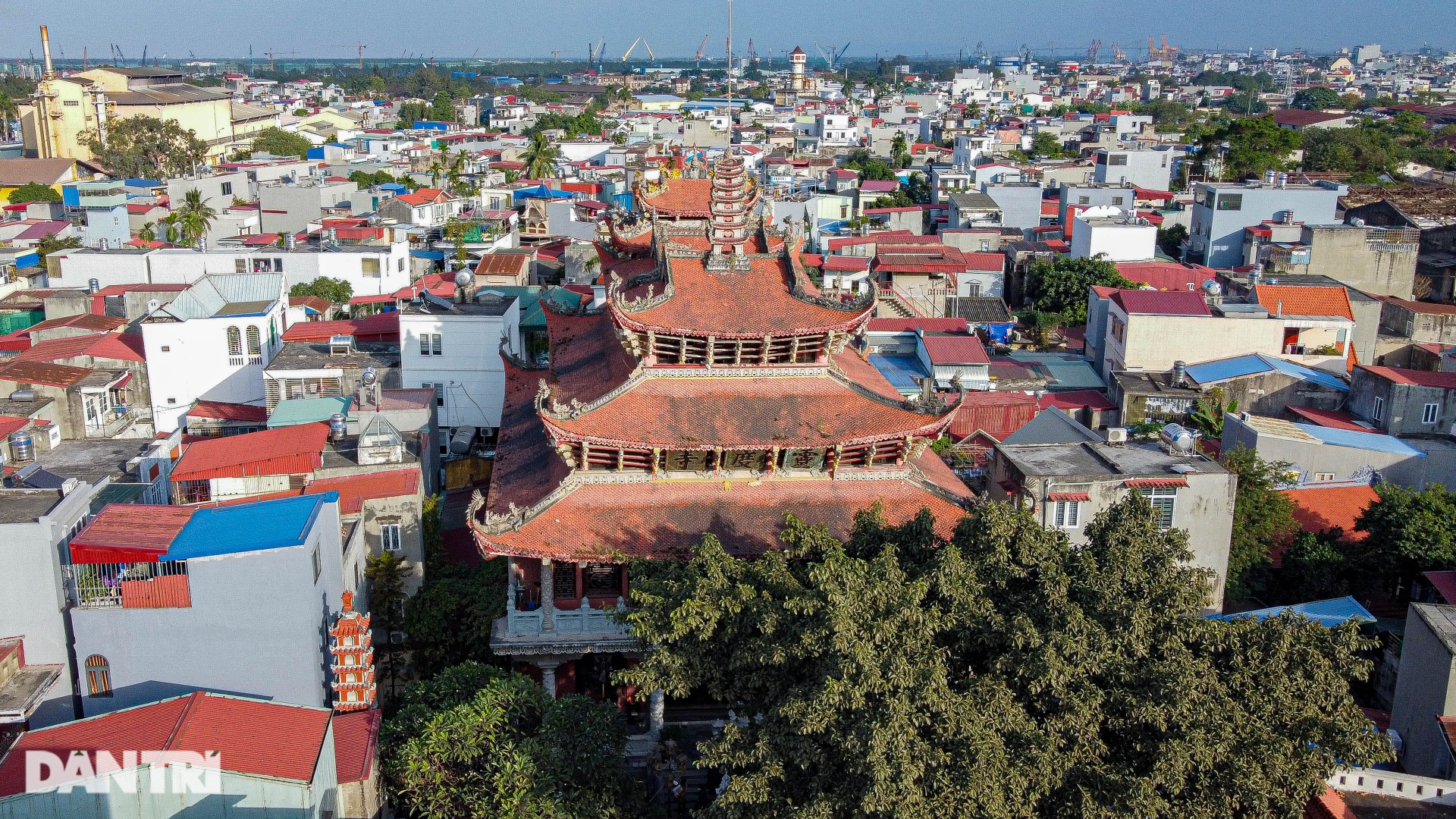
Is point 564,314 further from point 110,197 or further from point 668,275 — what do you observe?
point 110,197

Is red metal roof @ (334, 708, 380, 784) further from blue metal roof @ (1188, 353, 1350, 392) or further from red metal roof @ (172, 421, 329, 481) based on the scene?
blue metal roof @ (1188, 353, 1350, 392)

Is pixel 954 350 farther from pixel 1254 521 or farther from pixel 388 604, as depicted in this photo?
pixel 388 604

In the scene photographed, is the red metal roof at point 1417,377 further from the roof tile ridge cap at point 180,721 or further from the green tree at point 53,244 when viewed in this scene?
the green tree at point 53,244

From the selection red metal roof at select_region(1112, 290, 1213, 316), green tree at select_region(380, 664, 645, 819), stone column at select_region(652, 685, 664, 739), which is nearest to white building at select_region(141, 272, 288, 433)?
stone column at select_region(652, 685, 664, 739)

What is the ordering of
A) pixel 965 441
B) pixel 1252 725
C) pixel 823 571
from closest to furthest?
pixel 1252 725 < pixel 823 571 < pixel 965 441

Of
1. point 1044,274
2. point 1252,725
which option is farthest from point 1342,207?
point 1252,725

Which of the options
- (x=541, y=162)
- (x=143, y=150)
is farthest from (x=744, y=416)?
(x=143, y=150)
